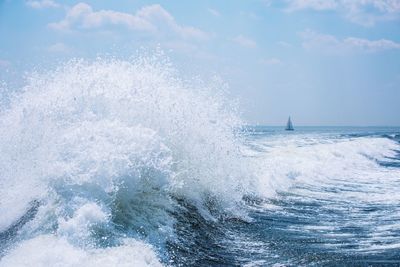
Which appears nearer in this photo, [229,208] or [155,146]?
[155,146]

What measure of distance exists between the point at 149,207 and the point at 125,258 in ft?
6.50

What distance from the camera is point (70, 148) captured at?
741cm

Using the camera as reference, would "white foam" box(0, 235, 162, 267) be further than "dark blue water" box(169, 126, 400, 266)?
No

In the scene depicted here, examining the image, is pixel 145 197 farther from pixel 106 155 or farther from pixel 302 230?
pixel 302 230

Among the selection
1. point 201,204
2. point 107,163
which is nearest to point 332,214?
point 201,204

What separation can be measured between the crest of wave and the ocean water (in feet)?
0.08

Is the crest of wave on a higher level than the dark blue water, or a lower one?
higher

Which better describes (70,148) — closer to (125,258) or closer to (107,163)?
(107,163)

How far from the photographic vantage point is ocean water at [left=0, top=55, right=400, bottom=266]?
20.1 ft

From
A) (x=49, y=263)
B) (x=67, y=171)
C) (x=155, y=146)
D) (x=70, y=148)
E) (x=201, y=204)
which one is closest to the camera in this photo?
(x=49, y=263)

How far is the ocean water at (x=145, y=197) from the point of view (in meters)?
6.14

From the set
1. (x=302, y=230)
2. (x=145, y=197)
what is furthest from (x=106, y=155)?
(x=302, y=230)

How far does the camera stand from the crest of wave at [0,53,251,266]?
21.6 ft

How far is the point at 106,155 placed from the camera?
737 centimetres
